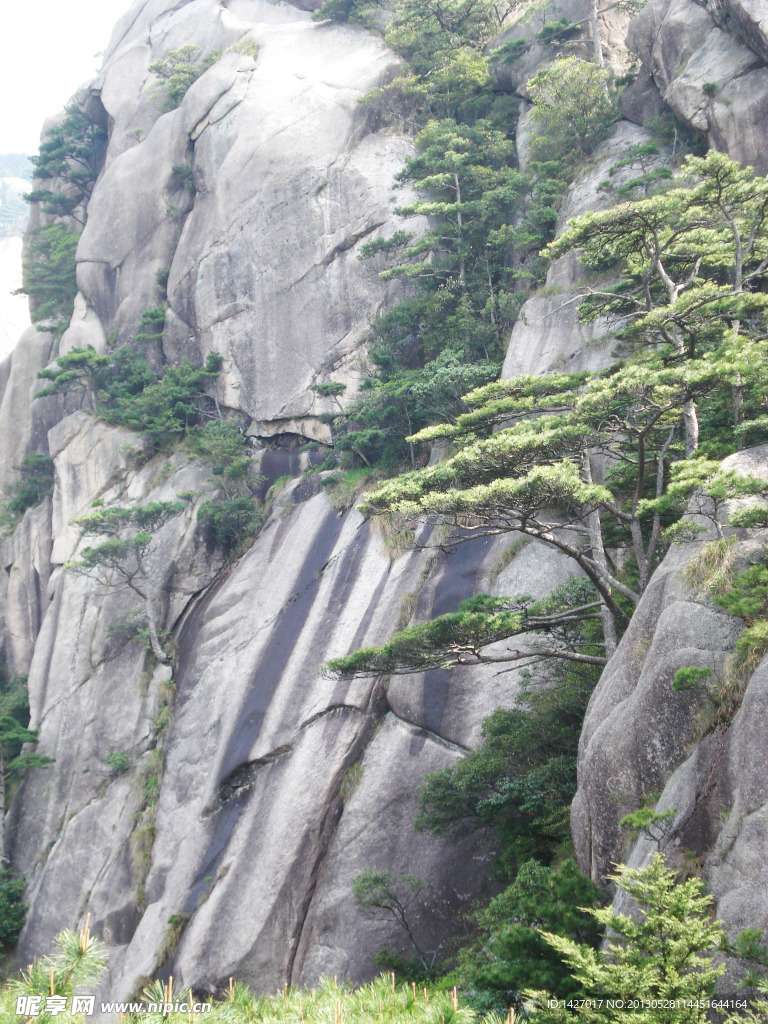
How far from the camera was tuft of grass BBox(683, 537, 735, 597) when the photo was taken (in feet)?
29.3

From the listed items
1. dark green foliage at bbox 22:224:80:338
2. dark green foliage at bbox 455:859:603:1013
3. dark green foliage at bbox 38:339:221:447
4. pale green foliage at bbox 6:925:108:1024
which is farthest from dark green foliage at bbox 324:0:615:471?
dark green foliage at bbox 22:224:80:338

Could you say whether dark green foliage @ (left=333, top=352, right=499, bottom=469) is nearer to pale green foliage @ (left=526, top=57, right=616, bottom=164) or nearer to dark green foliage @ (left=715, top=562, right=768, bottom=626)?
pale green foliage @ (left=526, top=57, right=616, bottom=164)

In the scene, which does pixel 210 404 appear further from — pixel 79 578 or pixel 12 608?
pixel 12 608

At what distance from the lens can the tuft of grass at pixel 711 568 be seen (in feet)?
29.3

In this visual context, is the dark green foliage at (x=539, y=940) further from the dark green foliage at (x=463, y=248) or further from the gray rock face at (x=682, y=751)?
the dark green foliage at (x=463, y=248)

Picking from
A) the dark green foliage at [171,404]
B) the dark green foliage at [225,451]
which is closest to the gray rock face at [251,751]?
the dark green foliage at [225,451]

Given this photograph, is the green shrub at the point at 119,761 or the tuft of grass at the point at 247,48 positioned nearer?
the green shrub at the point at 119,761

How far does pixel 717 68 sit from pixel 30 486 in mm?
28517

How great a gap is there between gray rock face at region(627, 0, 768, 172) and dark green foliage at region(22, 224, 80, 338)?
26.4 m

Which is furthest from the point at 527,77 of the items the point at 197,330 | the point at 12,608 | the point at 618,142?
the point at 12,608

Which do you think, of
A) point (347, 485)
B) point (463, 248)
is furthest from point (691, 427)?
point (463, 248)

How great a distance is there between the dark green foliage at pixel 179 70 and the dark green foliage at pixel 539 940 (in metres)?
36.2

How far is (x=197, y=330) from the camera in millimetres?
29594

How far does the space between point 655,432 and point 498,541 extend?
4759 millimetres
